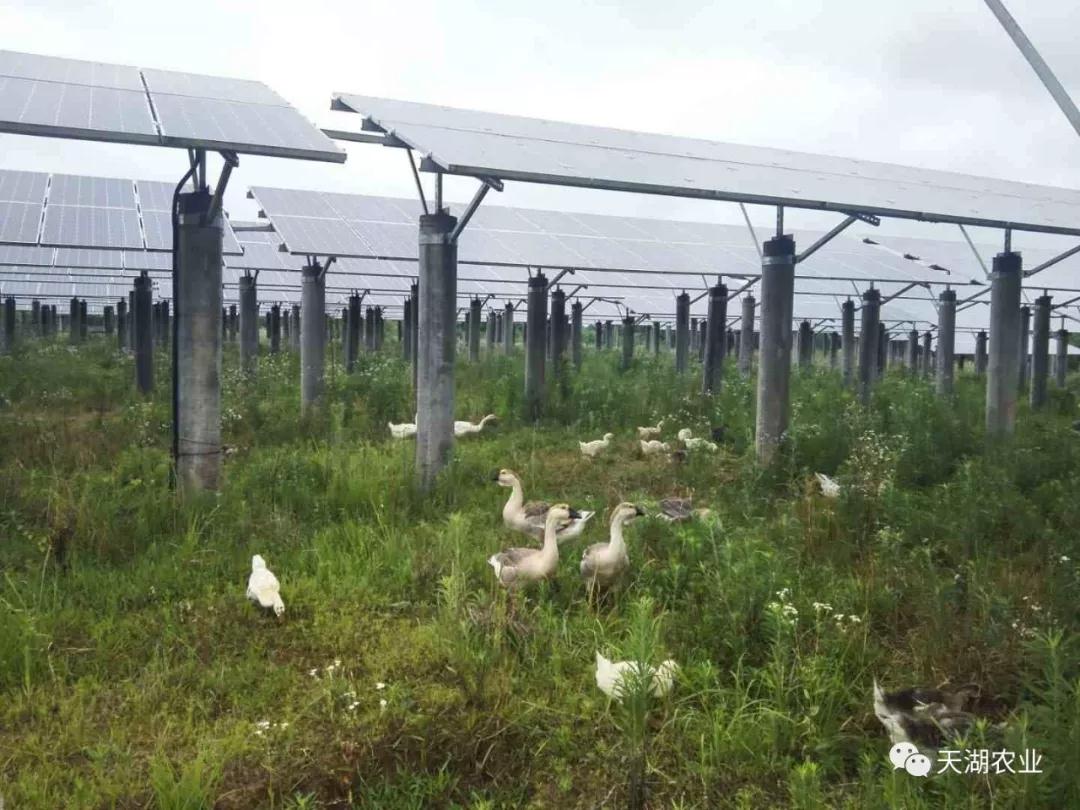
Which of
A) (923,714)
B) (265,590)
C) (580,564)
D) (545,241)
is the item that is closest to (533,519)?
(580,564)

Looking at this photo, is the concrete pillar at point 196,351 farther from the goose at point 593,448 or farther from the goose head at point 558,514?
the goose at point 593,448

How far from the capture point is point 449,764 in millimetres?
3562

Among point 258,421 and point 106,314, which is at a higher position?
point 106,314

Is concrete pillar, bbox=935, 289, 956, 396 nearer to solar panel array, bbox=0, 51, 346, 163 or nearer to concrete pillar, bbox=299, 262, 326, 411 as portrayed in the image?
concrete pillar, bbox=299, 262, 326, 411

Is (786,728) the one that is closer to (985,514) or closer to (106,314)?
(985,514)

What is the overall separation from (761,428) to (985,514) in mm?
2757

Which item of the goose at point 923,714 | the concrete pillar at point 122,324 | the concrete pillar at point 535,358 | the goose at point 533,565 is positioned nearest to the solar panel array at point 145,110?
the goose at point 533,565

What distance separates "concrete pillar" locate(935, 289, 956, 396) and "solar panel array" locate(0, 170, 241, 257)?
12.2 meters

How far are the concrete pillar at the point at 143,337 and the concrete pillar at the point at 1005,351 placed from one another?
12279 mm

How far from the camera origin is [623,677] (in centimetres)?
366

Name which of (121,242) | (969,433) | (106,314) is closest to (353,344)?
(121,242)

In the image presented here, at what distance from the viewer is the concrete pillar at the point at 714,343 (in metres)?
14.2

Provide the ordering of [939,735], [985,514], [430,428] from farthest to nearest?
[430,428] → [985,514] → [939,735]

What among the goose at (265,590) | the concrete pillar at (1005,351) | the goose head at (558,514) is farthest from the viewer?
the concrete pillar at (1005,351)
